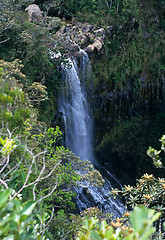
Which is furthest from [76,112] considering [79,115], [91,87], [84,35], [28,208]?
[28,208]

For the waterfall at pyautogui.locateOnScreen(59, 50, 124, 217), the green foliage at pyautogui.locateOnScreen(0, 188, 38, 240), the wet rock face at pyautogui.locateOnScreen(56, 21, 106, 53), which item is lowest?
the green foliage at pyautogui.locateOnScreen(0, 188, 38, 240)

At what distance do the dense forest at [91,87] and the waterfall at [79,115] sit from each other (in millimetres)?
70

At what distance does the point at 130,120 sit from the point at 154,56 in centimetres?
478

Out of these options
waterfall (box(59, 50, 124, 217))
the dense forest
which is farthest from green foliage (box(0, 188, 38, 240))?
waterfall (box(59, 50, 124, 217))

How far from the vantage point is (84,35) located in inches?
450

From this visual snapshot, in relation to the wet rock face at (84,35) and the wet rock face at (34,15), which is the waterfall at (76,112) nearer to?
the wet rock face at (84,35)

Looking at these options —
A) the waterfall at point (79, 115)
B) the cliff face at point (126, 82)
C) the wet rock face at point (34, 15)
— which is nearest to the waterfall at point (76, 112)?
the waterfall at point (79, 115)

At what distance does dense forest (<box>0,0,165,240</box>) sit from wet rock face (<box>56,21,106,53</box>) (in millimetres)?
46

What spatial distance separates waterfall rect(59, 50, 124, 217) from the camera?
28.6ft

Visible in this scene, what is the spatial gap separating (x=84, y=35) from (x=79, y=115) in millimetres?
4028

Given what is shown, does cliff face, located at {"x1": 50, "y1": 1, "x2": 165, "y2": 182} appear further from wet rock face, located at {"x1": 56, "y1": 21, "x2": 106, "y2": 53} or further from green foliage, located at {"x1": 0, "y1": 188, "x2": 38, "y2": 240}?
green foliage, located at {"x1": 0, "y1": 188, "x2": 38, "y2": 240}

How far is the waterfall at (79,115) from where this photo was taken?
8.72m

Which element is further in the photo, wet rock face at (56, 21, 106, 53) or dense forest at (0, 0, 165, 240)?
wet rock face at (56, 21, 106, 53)

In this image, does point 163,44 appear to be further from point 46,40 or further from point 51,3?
point 46,40
